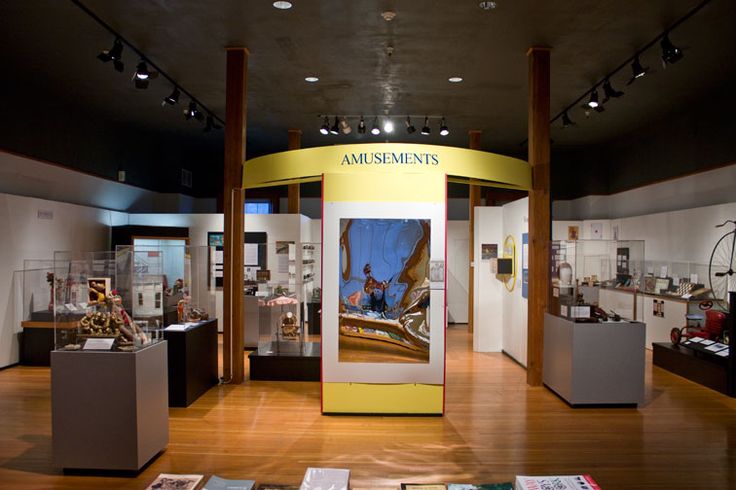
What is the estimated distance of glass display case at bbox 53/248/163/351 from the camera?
3.95 meters

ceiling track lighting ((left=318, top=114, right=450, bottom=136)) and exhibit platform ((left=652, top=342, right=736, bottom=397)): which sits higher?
ceiling track lighting ((left=318, top=114, right=450, bottom=136))

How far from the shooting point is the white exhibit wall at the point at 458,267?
1176 centimetres

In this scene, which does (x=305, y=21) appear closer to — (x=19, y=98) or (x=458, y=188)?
(x=19, y=98)

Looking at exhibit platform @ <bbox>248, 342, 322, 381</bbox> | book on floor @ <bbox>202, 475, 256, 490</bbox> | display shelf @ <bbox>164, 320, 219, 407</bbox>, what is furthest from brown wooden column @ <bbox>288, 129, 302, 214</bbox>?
book on floor @ <bbox>202, 475, 256, 490</bbox>

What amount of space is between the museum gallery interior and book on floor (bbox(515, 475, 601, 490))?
0.7 inches

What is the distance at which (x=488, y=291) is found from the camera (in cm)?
860

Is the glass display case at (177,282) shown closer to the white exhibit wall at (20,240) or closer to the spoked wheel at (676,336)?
the white exhibit wall at (20,240)

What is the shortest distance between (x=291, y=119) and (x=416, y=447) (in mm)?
7354

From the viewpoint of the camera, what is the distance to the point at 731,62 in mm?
6961

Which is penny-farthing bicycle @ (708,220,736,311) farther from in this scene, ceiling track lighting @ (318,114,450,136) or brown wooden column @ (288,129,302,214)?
brown wooden column @ (288,129,302,214)

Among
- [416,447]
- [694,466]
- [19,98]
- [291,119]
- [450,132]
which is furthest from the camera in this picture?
[450,132]

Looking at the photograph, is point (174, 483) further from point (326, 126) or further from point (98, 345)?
point (326, 126)

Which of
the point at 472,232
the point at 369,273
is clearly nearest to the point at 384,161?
the point at 369,273

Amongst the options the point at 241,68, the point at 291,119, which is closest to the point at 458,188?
the point at 291,119
